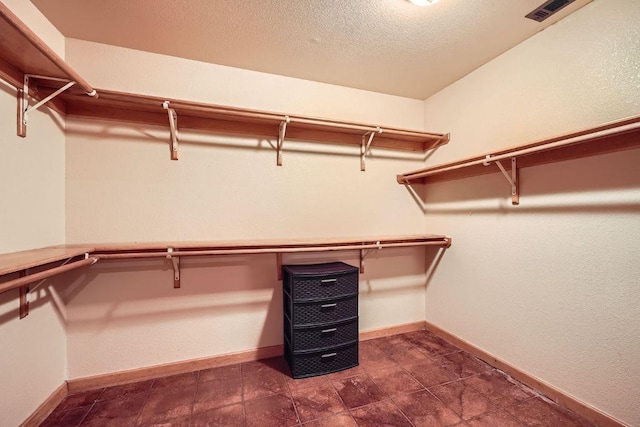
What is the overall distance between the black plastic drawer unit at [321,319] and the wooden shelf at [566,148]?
1222mm

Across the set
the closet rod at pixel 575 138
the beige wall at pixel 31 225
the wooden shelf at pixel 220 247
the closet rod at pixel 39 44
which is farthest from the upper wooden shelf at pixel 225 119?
the wooden shelf at pixel 220 247

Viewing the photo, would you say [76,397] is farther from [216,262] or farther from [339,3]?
[339,3]

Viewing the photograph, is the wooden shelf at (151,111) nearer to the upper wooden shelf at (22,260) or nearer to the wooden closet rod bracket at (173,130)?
the wooden closet rod bracket at (173,130)

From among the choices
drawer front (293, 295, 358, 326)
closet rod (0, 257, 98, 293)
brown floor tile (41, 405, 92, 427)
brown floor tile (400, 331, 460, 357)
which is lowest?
brown floor tile (400, 331, 460, 357)

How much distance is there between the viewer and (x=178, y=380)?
183 centimetres

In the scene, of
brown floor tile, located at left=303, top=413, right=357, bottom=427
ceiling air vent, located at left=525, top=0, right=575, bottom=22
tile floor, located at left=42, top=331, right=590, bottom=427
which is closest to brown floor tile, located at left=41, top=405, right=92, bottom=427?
tile floor, located at left=42, top=331, right=590, bottom=427

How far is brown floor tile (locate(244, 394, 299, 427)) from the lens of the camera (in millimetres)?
1448

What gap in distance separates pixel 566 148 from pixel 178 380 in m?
2.92

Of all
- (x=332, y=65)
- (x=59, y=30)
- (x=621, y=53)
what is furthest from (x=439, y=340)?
(x=59, y=30)

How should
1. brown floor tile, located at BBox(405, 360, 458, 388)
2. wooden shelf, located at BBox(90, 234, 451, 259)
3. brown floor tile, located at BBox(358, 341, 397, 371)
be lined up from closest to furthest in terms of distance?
wooden shelf, located at BBox(90, 234, 451, 259), brown floor tile, located at BBox(405, 360, 458, 388), brown floor tile, located at BBox(358, 341, 397, 371)

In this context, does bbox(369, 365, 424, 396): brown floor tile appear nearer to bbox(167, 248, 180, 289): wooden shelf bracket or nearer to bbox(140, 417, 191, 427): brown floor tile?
bbox(140, 417, 191, 427): brown floor tile

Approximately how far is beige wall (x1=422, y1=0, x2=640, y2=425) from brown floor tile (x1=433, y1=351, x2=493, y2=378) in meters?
0.14

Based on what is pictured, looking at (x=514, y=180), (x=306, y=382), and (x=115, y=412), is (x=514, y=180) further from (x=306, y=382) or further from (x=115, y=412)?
(x=115, y=412)

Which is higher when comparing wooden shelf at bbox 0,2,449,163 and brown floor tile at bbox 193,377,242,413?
wooden shelf at bbox 0,2,449,163
